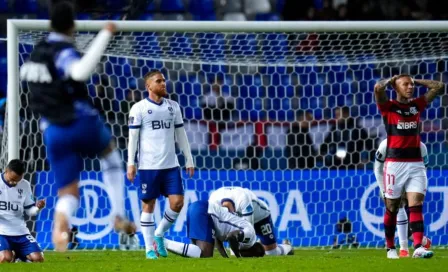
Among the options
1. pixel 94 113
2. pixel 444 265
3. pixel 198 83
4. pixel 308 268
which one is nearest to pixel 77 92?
pixel 94 113

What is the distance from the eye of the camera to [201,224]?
11.4 metres

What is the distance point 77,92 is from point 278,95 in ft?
28.5

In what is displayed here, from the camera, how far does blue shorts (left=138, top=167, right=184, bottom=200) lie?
11.2m

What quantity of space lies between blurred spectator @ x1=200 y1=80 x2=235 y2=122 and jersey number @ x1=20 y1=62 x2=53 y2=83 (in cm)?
772

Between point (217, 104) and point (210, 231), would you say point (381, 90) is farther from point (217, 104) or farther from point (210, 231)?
point (217, 104)

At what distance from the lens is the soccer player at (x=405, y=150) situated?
10562mm

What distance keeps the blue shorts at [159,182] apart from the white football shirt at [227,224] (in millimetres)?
454

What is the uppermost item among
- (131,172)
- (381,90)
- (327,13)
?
(327,13)

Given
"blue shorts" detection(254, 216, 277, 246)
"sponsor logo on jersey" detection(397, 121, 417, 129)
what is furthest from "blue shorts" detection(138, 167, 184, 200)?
"sponsor logo on jersey" detection(397, 121, 417, 129)

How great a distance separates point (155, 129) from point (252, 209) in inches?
54.8

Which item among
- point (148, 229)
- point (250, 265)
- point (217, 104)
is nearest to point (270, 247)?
point (148, 229)

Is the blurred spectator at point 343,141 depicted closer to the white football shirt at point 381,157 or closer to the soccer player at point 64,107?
the white football shirt at point 381,157

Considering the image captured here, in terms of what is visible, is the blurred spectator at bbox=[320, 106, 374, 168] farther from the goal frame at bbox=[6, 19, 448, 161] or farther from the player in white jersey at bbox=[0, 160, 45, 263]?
the player in white jersey at bbox=[0, 160, 45, 263]

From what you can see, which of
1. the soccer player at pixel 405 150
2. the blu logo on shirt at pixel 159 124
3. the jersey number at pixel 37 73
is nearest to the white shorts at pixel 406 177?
the soccer player at pixel 405 150
